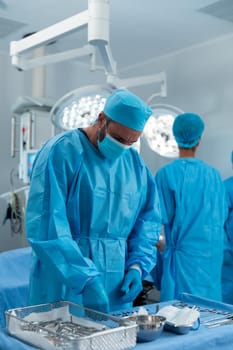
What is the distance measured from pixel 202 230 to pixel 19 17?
2.07m

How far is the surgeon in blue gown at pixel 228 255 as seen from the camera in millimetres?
3035

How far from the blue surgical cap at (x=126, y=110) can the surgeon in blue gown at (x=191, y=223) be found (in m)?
1.03

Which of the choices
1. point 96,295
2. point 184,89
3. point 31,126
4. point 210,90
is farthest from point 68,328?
point 184,89

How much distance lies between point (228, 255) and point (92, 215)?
1673mm

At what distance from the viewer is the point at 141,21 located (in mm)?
3561

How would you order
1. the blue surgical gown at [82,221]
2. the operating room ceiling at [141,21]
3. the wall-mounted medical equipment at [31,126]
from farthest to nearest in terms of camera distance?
1. the wall-mounted medical equipment at [31,126]
2. the operating room ceiling at [141,21]
3. the blue surgical gown at [82,221]

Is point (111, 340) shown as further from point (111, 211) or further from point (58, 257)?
point (111, 211)

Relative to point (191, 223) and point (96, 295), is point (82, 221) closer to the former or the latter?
point (96, 295)

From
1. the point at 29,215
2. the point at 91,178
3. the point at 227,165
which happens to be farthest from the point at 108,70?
the point at 227,165

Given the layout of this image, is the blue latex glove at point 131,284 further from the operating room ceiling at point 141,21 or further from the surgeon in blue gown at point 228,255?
the operating room ceiling at point 141,21

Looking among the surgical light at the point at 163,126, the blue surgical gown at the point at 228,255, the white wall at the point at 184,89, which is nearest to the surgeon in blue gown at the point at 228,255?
the blue surgical gown at the point at 228,255

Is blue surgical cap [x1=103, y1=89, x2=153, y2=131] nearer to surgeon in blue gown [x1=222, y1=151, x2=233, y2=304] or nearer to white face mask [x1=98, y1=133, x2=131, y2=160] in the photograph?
white face mask [x1=98, y1=133, x2=131, y2=160]

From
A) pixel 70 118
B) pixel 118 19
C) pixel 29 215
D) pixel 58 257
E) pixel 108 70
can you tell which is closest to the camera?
pixel 58 257

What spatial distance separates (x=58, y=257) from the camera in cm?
145
